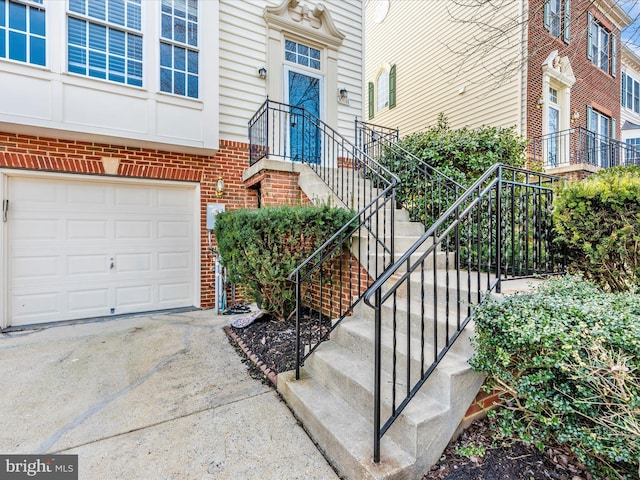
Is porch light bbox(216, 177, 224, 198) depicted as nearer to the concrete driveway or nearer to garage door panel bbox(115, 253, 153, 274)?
garage door panel bbox(115, 253, 153, 274)

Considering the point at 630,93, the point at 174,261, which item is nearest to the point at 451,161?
the point at 174,261

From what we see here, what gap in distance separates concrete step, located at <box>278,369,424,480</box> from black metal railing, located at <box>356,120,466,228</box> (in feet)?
9.33

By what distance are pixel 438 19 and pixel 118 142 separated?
9.10 m

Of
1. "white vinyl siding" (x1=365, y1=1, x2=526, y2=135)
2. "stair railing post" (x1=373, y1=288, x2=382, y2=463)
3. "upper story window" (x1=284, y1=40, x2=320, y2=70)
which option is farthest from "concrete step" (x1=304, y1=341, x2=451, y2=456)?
"white vinyl siding" (x1=365, y1=1, x2=526, y2=135)

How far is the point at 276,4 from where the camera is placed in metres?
6.16

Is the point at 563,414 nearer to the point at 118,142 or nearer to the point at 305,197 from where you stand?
the point at 305,197

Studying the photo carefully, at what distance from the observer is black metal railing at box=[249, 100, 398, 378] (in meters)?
3.17

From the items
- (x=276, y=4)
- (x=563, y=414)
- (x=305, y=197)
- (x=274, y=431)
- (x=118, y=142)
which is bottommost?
(x=274, y=431)

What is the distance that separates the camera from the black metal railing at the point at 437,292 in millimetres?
1857

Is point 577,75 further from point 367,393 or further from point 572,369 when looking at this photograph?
point 367,393

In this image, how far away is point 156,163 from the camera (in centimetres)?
520

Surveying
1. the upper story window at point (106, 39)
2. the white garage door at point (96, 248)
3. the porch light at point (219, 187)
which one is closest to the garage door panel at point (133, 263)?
the white garage door at point (96, 248)

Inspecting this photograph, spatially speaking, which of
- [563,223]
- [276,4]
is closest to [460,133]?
[563,223]

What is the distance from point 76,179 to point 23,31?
199 cm
